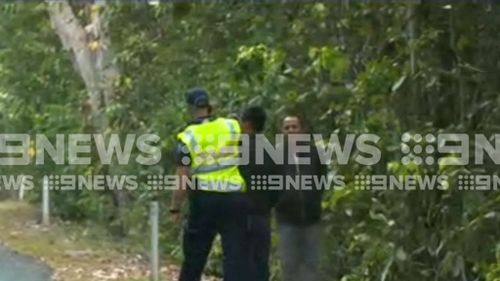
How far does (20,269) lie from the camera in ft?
45.3

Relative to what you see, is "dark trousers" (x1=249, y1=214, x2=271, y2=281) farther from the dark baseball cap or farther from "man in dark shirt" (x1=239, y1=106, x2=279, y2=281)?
the dark baseball cap

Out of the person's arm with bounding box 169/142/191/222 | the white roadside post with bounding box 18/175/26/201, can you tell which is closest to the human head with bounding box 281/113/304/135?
the person's arm with bounding box 169/142/191/222

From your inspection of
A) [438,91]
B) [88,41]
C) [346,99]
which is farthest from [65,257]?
[438,91]

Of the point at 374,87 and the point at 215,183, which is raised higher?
the point at 374,87

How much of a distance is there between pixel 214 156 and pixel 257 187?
0.41 m

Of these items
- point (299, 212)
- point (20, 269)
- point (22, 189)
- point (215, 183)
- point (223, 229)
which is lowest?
point (20, 269)

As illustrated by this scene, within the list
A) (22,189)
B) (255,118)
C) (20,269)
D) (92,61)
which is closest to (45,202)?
(22,189)

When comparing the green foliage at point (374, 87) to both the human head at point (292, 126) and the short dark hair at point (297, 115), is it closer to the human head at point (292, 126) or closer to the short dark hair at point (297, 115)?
the short dark hair at point (297, 115)

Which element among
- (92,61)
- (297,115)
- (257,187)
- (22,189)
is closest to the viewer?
(257,187)

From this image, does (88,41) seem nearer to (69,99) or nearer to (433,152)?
(69,99)

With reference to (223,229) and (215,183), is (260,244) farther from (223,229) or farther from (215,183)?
(215,183)

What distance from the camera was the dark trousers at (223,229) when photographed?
8.63 metres

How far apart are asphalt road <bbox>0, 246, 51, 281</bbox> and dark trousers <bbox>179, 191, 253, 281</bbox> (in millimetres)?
4317

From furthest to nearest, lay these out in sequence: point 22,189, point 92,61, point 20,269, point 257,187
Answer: point 22,189
point 92,61
point 20,269
point 257,187
